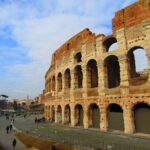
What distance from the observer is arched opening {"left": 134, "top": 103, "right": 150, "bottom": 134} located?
19.1 m

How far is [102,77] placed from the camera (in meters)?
23.0

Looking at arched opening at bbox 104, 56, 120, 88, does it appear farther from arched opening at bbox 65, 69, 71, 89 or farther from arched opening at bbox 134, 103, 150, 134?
arched opening at bbox 65, 69, 71, 89

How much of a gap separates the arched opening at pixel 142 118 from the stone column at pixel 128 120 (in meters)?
0.54

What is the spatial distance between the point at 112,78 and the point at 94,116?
5511 millimetres

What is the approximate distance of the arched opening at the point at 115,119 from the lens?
21.4 m

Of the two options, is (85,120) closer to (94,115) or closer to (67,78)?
(94,115)

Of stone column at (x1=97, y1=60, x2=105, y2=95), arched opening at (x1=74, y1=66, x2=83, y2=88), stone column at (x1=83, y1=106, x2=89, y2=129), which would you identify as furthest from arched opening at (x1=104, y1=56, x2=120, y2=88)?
arched opening at (x1=74, y1=66, x2=83, y2=88)

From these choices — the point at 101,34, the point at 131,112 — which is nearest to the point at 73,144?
the point at 131,112

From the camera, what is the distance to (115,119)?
21.8 m

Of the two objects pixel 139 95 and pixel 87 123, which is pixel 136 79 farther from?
pixel 87 123

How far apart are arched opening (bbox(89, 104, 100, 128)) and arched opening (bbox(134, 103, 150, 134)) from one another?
18.7 feet

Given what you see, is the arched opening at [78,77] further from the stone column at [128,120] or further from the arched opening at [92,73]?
the stone column at [128,120]

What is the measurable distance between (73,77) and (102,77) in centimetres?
612

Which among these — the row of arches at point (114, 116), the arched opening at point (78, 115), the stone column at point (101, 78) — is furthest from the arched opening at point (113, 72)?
the arched opening at point (78, 115)
